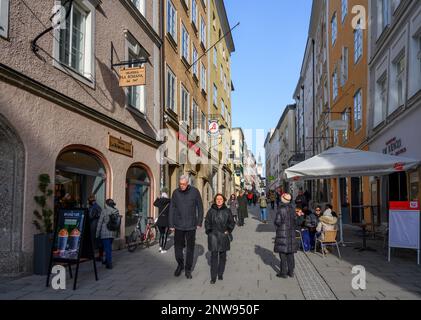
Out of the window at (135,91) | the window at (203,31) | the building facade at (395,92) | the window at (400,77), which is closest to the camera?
the building facade at (395,92)

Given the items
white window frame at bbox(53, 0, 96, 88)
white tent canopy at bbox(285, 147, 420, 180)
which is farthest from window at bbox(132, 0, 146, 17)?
white tent canopy at bbox(285, 147, 420, 180)

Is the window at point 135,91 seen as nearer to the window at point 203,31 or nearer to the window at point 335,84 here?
the window at point 203,31

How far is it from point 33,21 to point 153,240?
24.9ft

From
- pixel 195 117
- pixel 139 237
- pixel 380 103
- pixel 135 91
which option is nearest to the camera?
pixel 139 237

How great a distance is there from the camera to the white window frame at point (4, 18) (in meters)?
7.34

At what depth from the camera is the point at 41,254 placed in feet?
25.7

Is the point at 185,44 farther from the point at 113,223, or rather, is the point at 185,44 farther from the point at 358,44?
the point at 113,223

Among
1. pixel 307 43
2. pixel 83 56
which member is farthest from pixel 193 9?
pixel 307 43

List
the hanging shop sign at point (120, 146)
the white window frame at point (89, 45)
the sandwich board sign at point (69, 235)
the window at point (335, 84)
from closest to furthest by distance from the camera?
1. the sandwich board sign at point (69, 235)
2. the white window frame at point (89, 45)
3. the hanging shop sign at point (120, 146)
4. the window at point (335, 84)

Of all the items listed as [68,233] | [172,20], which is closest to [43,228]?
[68,233]

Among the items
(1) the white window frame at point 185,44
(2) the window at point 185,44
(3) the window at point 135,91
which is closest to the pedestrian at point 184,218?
(3) the window at point 135,91

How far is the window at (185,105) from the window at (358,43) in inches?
326

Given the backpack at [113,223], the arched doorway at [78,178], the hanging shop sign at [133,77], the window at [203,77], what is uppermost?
the window at [203,77]

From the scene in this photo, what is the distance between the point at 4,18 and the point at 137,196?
767cm
